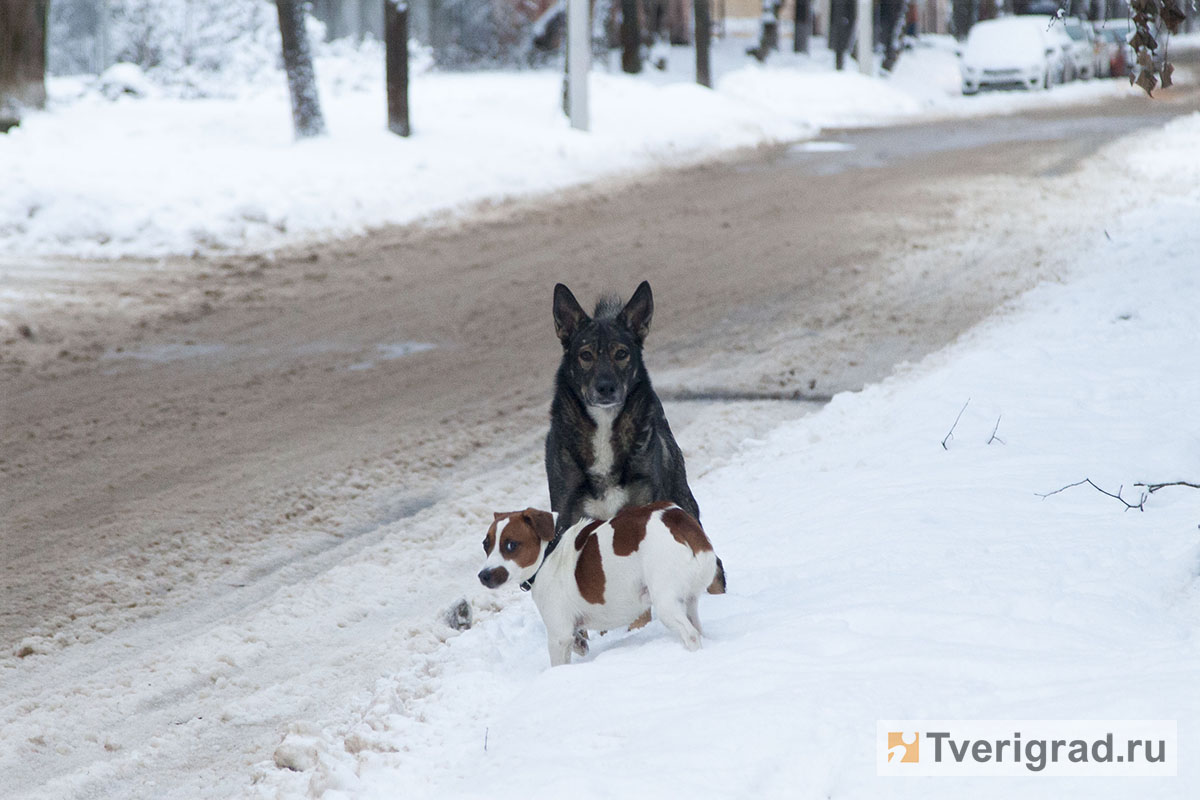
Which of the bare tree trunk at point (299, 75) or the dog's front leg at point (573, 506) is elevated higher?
the bare tree trunk at point (299, 75)

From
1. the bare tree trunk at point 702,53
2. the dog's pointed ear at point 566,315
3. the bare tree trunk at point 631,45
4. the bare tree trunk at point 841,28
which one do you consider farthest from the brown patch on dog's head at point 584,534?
the bare tree trunk at point 841,28

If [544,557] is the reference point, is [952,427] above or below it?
below

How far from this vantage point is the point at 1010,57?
127ft

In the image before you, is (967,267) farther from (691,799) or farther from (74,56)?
(74,56)

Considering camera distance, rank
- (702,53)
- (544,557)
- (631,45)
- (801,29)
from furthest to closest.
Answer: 1. (801,29)
2. (631,45)
3. (702,53)
4. (544,557)

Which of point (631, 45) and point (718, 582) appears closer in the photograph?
point (718, 582)

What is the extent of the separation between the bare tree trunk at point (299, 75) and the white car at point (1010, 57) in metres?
25.6

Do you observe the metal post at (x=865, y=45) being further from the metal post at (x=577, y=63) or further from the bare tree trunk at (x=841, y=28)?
the metal post at (x=577, y=63)

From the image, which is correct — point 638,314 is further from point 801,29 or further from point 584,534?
point 801,29

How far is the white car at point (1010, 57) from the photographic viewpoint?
127 feet

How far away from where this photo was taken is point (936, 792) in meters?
3.33

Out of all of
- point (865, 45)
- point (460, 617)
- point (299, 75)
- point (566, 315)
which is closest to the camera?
point (460, 617)

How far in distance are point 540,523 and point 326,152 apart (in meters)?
15.3

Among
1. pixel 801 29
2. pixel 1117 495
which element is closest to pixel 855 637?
pixel 1117 495
